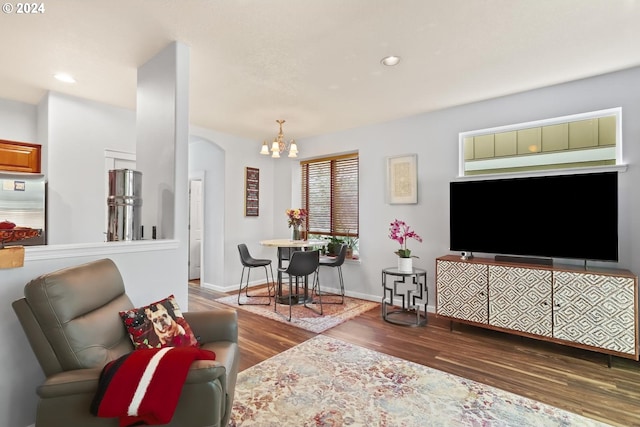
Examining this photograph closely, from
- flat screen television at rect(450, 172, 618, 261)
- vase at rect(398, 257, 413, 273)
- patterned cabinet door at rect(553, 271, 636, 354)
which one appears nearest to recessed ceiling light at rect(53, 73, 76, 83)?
vase at rect(398, 257, 413, 273)

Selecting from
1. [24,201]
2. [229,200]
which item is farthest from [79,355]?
[229,200]

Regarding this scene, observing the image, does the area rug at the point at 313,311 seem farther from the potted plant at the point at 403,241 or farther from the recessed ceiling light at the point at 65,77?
the recessed ceiling light at the point at 65,77

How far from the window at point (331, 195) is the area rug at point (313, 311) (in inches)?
47.7

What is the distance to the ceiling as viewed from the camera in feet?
6.84

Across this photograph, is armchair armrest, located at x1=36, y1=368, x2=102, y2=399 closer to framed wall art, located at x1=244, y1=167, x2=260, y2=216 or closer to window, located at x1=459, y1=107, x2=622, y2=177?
window, located at x1=459, y1=107, x2=622, y2=177

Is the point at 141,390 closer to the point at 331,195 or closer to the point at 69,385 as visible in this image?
the point at 69,385

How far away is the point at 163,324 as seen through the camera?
1867 millimetres

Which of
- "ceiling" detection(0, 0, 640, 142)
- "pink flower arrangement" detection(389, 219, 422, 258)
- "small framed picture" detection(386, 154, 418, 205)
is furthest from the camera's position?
"small framed picture" detection(386, 154, 418, 205)

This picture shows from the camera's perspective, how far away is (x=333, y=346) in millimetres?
3074

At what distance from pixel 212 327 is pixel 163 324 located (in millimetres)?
320

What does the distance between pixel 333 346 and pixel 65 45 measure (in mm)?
3547

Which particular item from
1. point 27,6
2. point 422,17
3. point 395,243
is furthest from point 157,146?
point 395,243

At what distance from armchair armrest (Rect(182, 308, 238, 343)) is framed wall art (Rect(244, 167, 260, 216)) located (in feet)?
11.7

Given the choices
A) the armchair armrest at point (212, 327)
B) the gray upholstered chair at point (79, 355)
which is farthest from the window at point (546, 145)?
the gray upholstered chair at point (79, 355)
